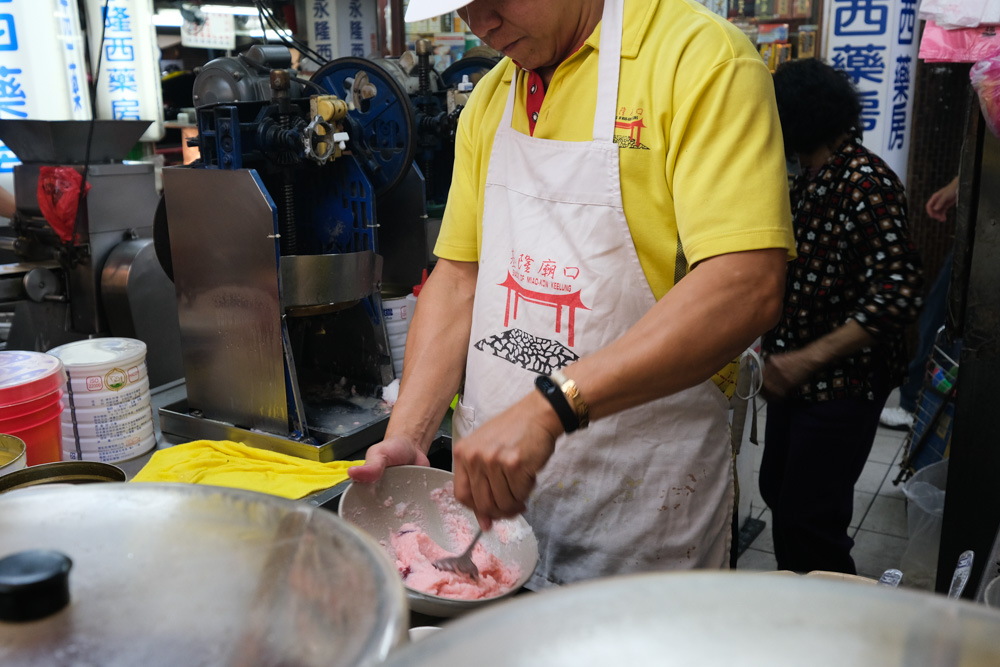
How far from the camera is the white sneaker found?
16.6 ft

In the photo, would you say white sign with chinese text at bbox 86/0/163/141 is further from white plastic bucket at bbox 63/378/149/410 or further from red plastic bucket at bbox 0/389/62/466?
red plastic bucket at bbox 0/389/62/466

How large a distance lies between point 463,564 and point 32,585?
2.92 feet

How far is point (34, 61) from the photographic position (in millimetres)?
5121

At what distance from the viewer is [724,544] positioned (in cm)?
167

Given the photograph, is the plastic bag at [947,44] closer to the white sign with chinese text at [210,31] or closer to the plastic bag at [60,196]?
the plastic bag at [60,196]

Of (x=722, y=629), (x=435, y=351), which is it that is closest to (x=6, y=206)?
(x=435, y=351)

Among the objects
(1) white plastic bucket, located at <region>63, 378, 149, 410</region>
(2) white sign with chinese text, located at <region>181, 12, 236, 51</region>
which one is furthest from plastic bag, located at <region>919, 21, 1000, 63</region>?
(2) white sign with chinese text, located at <region>181, 12, 236, 51</region>

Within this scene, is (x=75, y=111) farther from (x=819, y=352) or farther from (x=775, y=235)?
(x=775, y=235)

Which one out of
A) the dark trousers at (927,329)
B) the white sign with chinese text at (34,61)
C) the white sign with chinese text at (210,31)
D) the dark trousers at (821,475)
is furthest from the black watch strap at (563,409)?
the white sign with chinese text at (210,31)

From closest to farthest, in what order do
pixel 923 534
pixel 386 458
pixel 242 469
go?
pixel 386 458 → pixel 242 469 → pixel 923 534

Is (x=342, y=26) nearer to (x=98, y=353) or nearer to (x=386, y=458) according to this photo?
(x=98, y=353)

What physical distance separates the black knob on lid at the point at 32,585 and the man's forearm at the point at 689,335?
0.75m

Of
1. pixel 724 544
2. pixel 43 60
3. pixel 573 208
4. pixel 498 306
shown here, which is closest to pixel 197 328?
pixel 498 306

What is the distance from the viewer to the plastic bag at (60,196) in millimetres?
3000
